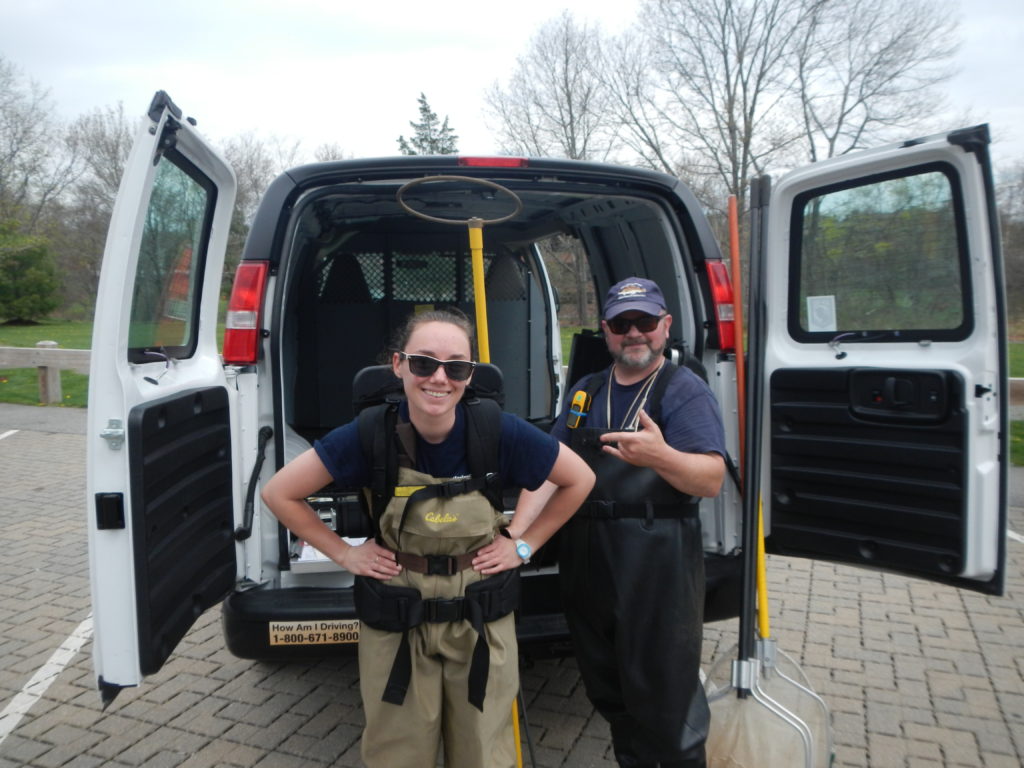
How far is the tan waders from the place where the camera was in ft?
6.68

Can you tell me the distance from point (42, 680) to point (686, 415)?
3.16m

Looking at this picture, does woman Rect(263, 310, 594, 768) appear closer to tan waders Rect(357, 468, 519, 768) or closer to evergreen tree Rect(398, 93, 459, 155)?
tan waders Rect(357, 468, 519, 768)

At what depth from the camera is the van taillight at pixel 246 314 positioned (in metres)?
2.70

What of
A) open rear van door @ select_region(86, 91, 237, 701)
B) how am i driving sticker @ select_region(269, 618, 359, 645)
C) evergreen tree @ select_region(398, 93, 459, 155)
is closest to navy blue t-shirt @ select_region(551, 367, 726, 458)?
how am i driving sticker @ select_region(269, 618, 359, 645)

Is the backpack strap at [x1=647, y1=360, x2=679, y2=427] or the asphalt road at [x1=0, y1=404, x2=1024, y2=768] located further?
the asphalt road at [x1=0, y1=404, x2=1024, y2=768]

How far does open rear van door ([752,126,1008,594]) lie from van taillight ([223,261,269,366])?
5.82 ft

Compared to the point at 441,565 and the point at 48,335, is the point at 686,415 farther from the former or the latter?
the point at 48,335

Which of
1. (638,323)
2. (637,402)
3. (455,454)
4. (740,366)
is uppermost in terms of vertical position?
(638,323)

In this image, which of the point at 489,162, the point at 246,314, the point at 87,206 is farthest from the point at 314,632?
the point at 87,206

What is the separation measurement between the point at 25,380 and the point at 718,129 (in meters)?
18.9

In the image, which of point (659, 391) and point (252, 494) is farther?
point (252, 494)

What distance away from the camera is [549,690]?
3420 mm

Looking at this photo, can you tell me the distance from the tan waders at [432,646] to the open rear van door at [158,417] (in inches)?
23.5

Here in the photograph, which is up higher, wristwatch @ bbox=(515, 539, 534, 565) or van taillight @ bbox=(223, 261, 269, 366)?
van taillight @ bbox=(223, 261, 269, 366)
